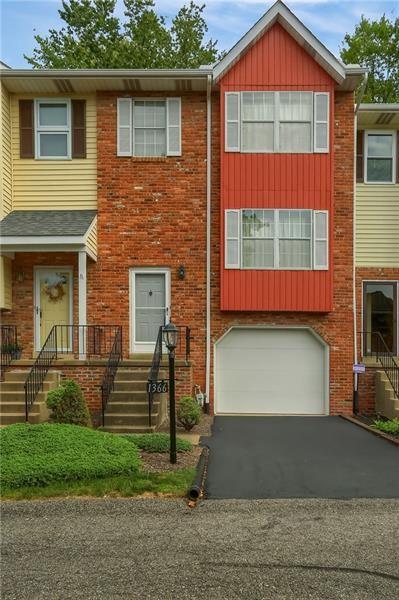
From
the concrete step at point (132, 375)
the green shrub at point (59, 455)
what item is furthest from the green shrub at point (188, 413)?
the green shrub at point (59, 455)

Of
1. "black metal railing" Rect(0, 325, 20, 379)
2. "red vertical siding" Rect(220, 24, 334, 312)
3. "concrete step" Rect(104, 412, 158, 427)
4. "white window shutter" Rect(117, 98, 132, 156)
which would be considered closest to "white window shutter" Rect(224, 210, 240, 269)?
"red vertical siding" Rect(220, 24, 334, 312)

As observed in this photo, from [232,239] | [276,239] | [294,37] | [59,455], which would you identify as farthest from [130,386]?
[294,37]

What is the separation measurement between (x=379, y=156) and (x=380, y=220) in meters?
1.70

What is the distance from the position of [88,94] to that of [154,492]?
32.2ft

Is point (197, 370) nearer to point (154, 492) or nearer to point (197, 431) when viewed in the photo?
point (197, 431)

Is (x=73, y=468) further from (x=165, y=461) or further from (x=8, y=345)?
(x=8, y=345)

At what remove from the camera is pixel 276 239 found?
11.9 m

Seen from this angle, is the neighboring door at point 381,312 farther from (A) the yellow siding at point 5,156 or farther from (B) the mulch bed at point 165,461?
(A) the yellow siding at point 5,156

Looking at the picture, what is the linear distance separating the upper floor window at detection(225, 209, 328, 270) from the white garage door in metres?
1.67

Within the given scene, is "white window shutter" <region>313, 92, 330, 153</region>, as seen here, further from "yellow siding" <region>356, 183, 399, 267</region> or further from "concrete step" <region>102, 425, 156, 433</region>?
"concrete step" <region>102, 425, 156, 433</region>

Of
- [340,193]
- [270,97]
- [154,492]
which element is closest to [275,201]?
[340,193]

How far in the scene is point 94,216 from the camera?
1203 cm

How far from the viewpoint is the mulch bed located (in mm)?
6938

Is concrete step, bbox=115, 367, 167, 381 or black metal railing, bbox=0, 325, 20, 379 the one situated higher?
black metal railing, bbox=0, 325, 20, 379
